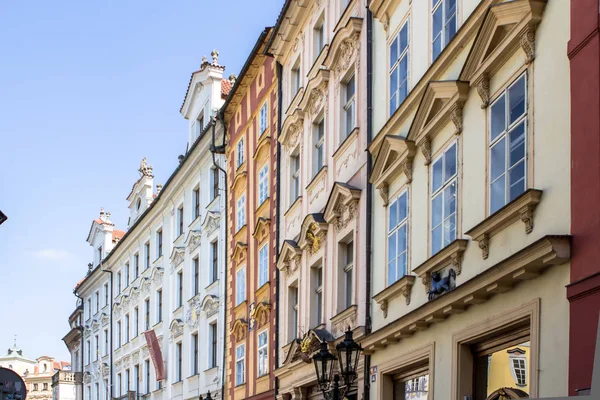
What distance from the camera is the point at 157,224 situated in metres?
39.5

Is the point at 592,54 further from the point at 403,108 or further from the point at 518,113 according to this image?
the point at 403,108

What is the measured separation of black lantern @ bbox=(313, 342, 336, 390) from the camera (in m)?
15.8

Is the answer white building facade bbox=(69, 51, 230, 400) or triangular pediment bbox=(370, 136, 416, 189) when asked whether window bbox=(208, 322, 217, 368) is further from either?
triangular pediment bbox=(370, 136, 416, 189)

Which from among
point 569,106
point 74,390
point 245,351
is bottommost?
point 74,390

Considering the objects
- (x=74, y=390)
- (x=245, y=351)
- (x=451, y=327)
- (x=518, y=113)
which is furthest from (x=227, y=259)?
(x=74, y=390)

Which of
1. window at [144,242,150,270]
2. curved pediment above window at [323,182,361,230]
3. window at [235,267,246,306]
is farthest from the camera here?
window at [144,242,150,270]

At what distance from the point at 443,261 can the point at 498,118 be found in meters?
2.29

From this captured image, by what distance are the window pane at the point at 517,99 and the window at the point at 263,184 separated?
14366mm

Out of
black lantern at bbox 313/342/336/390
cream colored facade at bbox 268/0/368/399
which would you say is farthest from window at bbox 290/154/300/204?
black lantern at bbox 313/342/336/390

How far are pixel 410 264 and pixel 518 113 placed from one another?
4161mm

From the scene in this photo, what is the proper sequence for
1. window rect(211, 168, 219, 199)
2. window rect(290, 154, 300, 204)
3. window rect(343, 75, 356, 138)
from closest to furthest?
window rect(343, 75, 356, 138) → window rect(290, 154, 300, 204) → window rect(211, 168, 219, 199)

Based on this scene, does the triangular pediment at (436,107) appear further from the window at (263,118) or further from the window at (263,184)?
the window at (263,118)

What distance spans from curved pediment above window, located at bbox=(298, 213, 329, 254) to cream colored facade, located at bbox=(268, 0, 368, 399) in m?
0.03

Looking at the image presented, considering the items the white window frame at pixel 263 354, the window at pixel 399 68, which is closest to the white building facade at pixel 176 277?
the white window frame at pixel 263 354
